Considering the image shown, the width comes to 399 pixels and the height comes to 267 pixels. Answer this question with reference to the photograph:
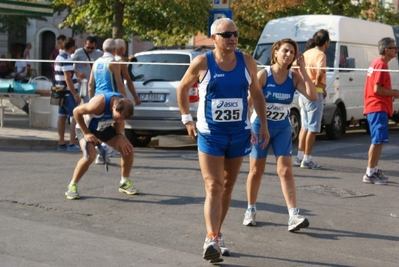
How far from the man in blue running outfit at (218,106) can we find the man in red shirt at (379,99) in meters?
4.16

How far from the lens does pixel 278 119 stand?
28.3 feet

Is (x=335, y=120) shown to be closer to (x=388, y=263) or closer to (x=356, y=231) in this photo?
(x=356, y=231)

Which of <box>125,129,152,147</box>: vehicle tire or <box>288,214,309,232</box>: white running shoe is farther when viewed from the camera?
<box>125,129,152,147</box>: vehicle tire

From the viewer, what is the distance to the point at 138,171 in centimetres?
1201

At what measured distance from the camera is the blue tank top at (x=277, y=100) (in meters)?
8.60

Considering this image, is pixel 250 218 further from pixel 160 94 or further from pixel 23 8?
pixel 23 8

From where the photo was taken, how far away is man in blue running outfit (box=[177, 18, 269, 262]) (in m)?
7.06

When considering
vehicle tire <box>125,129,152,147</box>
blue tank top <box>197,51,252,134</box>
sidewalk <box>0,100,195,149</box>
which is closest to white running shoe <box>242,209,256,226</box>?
blue tank top <box>197,51,252,134</box>

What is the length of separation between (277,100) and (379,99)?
2973 millimetres

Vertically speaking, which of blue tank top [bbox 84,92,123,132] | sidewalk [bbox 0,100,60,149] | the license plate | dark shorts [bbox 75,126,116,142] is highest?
blue tank top [bbox 84,92,123,132]

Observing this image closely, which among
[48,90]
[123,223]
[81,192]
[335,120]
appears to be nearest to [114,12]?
[48,90]

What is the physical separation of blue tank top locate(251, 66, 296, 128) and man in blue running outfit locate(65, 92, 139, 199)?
175 centimetres

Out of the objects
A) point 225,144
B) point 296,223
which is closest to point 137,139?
point 296,223

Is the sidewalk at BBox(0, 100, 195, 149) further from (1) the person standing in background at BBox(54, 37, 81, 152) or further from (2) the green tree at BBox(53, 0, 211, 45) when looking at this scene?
(2) the green tree at BBox(53, 0, 211, 45)
